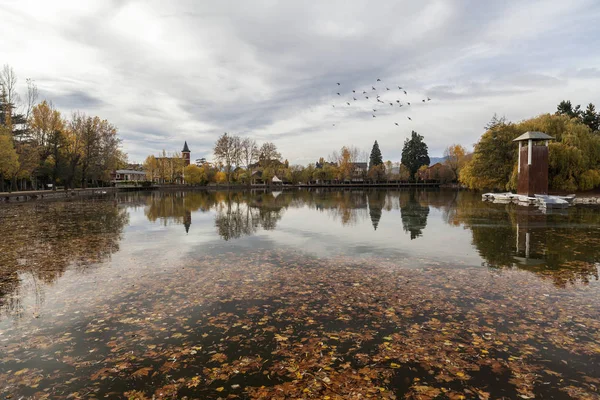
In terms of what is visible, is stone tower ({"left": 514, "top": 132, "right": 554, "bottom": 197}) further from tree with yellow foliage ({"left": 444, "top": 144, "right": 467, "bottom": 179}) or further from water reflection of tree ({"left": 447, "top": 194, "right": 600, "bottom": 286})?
tree with yellow foliage ({"left": 444, "top": 144, "right": 467, "bottom": 179})

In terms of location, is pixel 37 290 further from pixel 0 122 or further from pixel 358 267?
pixel 0 122

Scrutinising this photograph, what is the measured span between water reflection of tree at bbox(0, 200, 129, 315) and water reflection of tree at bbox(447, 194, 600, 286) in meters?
14.7

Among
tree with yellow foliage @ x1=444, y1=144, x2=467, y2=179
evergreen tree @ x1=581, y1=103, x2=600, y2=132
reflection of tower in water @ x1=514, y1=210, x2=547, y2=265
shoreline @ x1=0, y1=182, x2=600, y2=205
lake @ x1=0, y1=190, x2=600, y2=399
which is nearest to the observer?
lake @ x1=0, y1=190, x2=600, y2=399

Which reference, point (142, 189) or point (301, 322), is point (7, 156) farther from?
point (301, 322)

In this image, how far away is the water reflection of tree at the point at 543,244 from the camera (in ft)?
36.7

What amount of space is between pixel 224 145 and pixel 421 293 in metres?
100

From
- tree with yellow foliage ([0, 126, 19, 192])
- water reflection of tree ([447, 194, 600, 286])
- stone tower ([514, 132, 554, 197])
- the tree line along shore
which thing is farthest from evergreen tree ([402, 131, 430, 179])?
tree with yellow foliage ([0, 126, 19, 192])

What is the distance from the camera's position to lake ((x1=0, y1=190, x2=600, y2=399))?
5059 millimetres

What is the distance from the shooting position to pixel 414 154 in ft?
366

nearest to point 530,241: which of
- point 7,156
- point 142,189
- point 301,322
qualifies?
point 301,322

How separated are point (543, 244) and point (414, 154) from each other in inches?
4004

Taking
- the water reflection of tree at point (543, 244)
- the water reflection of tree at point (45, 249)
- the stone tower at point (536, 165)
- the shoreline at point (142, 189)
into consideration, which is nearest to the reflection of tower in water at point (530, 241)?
the water reflection of tree at point (543, 244)

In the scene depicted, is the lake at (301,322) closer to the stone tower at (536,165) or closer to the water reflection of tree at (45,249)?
the water reflection of tree at (45,249)

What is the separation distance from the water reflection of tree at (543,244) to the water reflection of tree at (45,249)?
1465 centimetres
